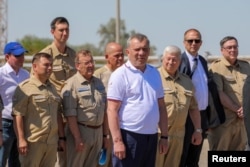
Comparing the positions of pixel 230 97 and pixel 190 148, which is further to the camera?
pixel 230 97

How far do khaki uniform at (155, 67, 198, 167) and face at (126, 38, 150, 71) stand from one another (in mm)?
1317

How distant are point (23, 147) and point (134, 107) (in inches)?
56.6

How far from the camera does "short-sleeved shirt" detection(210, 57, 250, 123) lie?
26.9 ft

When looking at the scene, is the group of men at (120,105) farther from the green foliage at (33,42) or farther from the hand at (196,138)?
the green foliage at (33,42)

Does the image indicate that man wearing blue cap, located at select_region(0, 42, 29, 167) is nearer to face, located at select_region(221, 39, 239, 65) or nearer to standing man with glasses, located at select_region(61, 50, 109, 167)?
standing man with glasses, located at select_region(61, 50, 109, 167)

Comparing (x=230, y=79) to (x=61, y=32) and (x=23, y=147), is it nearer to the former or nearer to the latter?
(x=61, y=32)

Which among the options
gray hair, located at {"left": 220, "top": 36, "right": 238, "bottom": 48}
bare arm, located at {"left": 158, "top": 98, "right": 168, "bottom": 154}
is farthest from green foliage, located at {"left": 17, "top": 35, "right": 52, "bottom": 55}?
bare arm, located at {"left": 158, "top": 98, "right": 168, "bottom": 154}

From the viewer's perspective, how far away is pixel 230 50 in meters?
8.23

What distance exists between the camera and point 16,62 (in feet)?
24.6

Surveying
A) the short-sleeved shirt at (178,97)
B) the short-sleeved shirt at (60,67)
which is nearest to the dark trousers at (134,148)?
the short-sleeved shirt at (178,97)

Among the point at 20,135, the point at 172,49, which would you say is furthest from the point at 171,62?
the point at 20,135

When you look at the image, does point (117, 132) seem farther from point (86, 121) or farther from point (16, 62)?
point (16, 62)

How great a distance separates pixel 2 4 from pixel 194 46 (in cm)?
5618

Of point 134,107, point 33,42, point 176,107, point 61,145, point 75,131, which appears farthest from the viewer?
point 33,42
